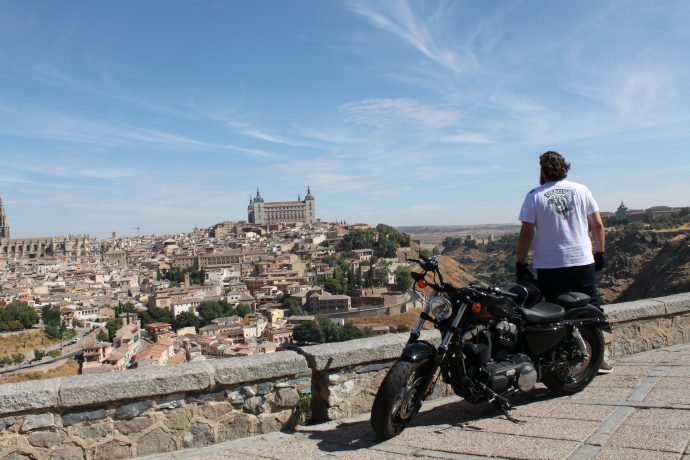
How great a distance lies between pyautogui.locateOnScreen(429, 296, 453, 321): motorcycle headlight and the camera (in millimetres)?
3469

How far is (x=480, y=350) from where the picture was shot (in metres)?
3.57

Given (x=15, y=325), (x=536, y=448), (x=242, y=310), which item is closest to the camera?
(x=536, y=448)

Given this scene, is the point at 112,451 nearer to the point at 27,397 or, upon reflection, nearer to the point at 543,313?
the point at 27,397

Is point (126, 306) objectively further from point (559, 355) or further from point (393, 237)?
point (559, 355)

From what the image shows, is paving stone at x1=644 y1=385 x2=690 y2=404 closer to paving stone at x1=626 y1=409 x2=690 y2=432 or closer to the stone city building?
paving stone at x1=626 y1=409 x2=690 y2=432

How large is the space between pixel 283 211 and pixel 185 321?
93.4 m

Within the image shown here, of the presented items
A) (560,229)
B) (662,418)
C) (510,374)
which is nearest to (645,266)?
(560,229)

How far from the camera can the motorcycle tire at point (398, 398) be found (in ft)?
10.7

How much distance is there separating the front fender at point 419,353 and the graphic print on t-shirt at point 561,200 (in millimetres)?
1364

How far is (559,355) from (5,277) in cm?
9959

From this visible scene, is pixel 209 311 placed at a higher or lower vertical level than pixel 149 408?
lower

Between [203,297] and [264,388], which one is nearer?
[264,388]

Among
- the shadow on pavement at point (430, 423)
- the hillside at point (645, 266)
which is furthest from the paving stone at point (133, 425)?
the hillside at point (645, 266)

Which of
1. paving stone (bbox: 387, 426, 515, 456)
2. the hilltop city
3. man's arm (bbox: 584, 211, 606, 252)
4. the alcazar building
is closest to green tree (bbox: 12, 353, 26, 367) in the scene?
the hilltop city
